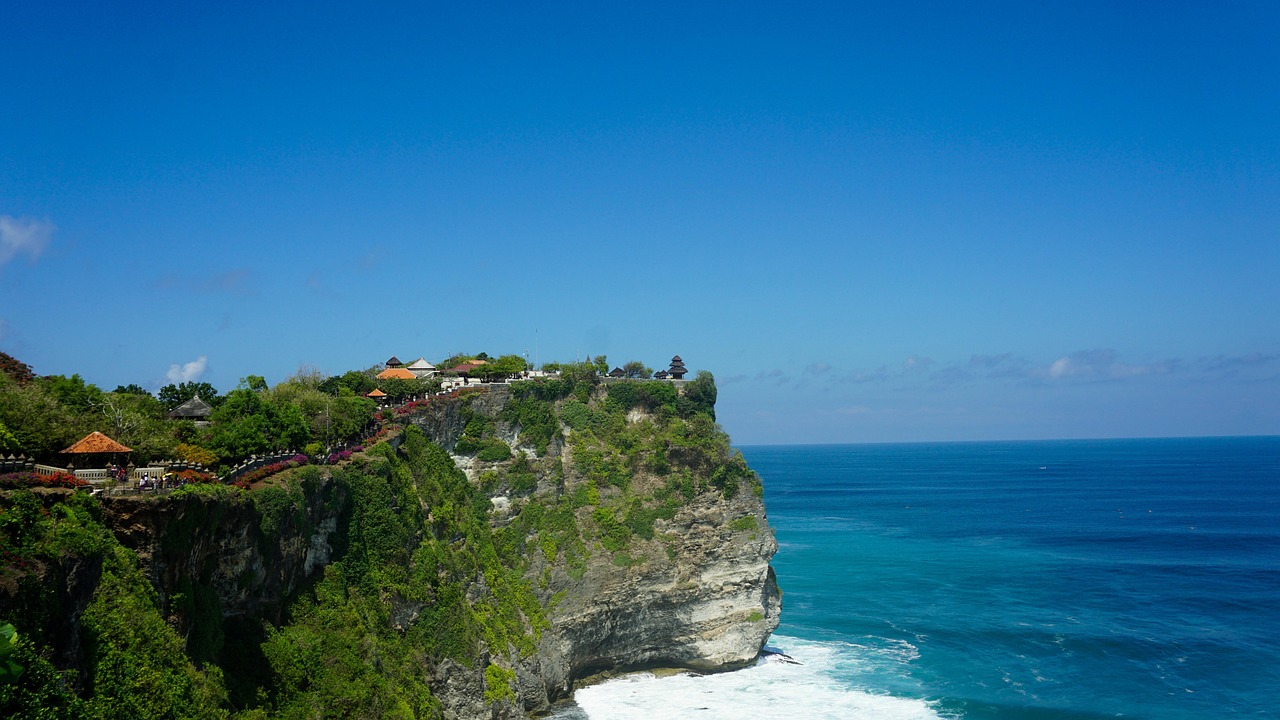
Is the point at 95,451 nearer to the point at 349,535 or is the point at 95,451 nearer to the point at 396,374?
the point at 349,535

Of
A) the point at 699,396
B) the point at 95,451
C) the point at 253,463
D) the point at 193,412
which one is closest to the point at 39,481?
the point at 95,451

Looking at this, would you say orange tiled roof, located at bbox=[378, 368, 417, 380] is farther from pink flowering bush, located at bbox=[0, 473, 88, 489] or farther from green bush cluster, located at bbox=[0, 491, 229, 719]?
green bush cluster, located at bbox=[0, 491, 229, 719]

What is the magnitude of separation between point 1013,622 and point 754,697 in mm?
26327

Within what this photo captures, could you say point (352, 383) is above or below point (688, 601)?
above

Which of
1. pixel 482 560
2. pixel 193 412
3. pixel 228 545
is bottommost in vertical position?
pixel 482 560

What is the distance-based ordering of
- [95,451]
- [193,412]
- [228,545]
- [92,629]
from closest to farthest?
[92,629] → [95,451] → [228,545] → [193,412]

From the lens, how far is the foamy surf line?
4550cm

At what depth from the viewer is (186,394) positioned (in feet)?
148

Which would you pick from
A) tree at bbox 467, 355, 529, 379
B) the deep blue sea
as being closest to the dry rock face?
the deep blue sea

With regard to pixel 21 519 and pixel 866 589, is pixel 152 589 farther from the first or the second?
pixel 866 589

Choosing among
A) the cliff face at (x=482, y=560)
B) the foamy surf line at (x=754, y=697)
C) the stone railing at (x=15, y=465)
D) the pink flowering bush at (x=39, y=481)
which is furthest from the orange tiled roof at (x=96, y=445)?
the foamy surf line at (x=754, y=697)

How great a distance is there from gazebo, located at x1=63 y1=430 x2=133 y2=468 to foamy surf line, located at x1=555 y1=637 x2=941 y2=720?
27929 mm

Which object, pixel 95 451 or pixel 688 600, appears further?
pixel 688 600

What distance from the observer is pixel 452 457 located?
5300 cm
